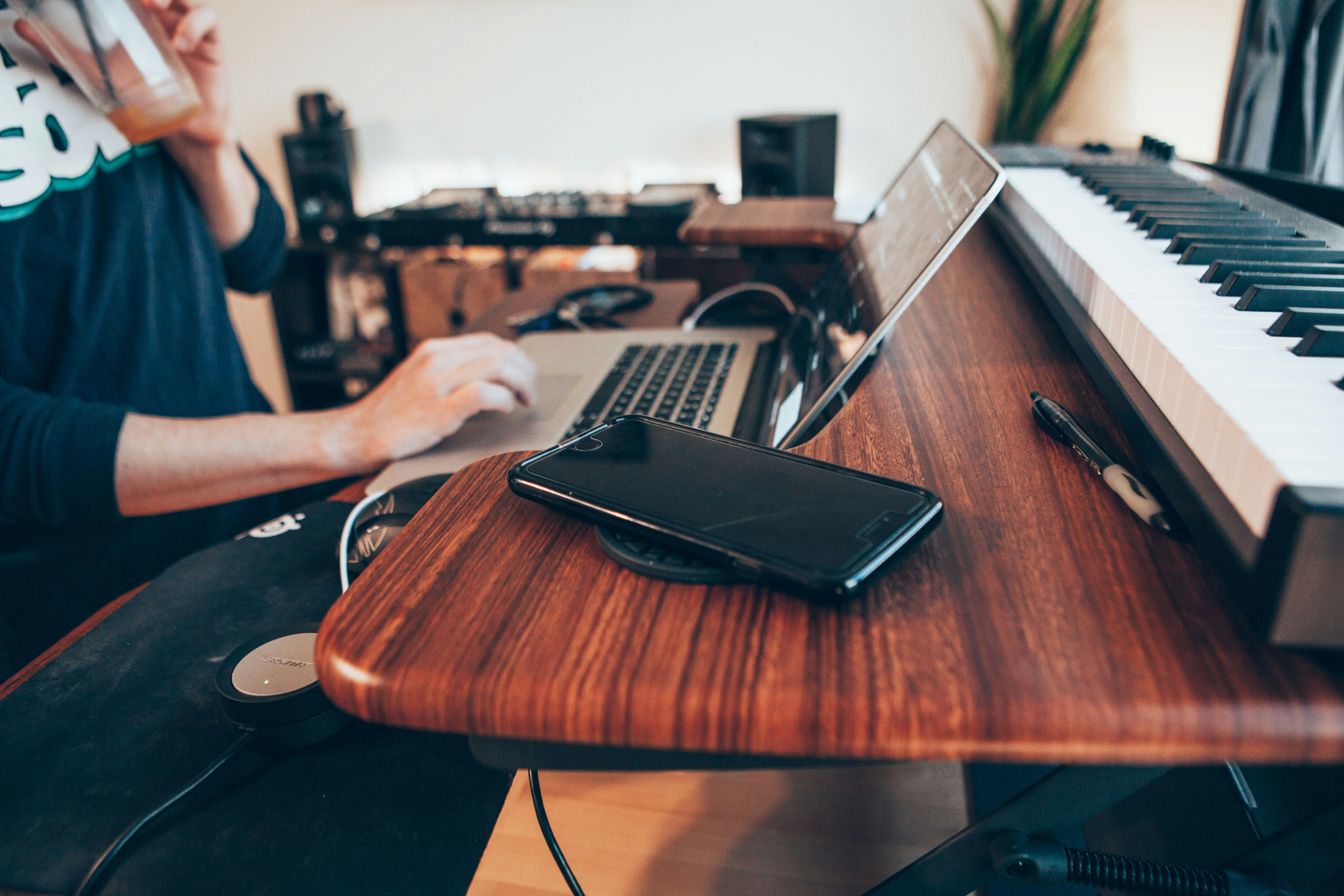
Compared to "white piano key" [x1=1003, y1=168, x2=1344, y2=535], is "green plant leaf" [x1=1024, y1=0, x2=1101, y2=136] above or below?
above

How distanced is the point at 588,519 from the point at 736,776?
0.33 metres

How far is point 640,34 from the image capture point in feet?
7.64

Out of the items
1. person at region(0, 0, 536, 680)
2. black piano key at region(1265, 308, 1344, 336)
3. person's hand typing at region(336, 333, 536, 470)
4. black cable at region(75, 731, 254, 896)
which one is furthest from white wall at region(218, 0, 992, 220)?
black cable at region(75, 731, 254, 896)

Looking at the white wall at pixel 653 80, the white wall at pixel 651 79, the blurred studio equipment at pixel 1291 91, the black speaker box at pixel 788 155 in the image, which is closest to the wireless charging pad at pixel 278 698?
the blurred studio equipment at pixel 1291 91

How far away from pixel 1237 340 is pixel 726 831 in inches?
16.1

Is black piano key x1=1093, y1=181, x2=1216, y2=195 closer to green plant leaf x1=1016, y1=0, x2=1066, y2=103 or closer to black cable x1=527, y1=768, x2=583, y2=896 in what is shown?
black cable x1=527, y1=768, x2=583, y2=896

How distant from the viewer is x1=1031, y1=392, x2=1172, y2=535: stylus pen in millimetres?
299

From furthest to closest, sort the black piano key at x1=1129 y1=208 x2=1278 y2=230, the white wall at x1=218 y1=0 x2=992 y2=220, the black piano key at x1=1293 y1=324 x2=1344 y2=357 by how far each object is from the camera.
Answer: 1. the white wall at x1=218 y1=0 x2=992 y2=220
2. the black piano key at x1=1129 y1=208 x2=1278 y2=230
3. the black piano key at x1=1293 y1=324 x2=1344 y2=357

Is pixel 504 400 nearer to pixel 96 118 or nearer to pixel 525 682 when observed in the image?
→ pixel 525 682

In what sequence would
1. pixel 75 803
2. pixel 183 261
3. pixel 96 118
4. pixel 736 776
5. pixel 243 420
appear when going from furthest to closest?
pixel 183 261 → pixel 96 118 → pixel 243 420 → pixel 736 776 → pixel 75 803

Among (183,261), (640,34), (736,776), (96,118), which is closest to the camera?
(736,776)

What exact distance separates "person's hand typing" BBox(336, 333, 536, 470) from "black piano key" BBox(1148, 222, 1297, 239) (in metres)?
0.48

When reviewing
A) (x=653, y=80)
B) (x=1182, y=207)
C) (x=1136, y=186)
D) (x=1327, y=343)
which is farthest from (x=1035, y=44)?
(x=1327, y=343)

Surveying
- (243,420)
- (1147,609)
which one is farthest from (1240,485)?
(243,420)
